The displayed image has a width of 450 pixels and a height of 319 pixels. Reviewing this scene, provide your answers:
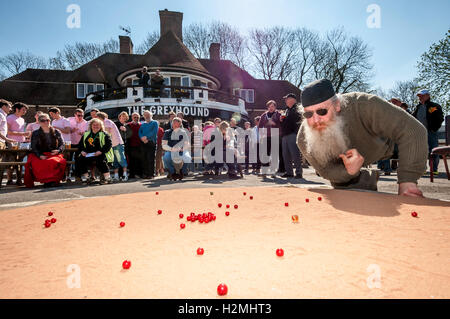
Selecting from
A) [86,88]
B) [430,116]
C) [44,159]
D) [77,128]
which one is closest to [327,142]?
[430,116]

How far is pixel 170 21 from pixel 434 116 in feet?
93.2

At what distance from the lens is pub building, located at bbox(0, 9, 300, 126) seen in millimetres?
19859

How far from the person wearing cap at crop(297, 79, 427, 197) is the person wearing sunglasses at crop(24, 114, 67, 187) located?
6.53 m

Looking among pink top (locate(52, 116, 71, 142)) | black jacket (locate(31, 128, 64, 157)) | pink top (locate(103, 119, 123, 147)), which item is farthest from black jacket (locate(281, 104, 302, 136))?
pink top (locate(52, 116, 71, 142))

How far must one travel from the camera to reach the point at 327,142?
374 centimetres

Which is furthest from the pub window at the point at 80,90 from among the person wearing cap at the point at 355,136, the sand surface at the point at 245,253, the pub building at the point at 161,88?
the person wearing cap at the point at 355,136

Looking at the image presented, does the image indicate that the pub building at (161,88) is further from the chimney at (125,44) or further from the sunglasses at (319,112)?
the sunglasses at (319,112)

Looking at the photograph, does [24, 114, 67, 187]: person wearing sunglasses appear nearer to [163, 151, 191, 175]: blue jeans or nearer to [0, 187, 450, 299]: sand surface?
[163, 151, 191, 175]: blue jeans

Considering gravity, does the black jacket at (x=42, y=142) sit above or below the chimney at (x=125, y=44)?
below

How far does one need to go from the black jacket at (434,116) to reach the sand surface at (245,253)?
269 inches

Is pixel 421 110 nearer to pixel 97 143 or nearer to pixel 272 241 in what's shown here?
pixel 272 241

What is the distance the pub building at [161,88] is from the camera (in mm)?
19859

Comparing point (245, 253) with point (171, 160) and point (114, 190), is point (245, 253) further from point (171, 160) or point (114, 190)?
point (171, 160)

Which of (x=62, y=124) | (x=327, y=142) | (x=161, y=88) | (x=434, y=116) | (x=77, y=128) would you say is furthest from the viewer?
(x=161, y=88)
